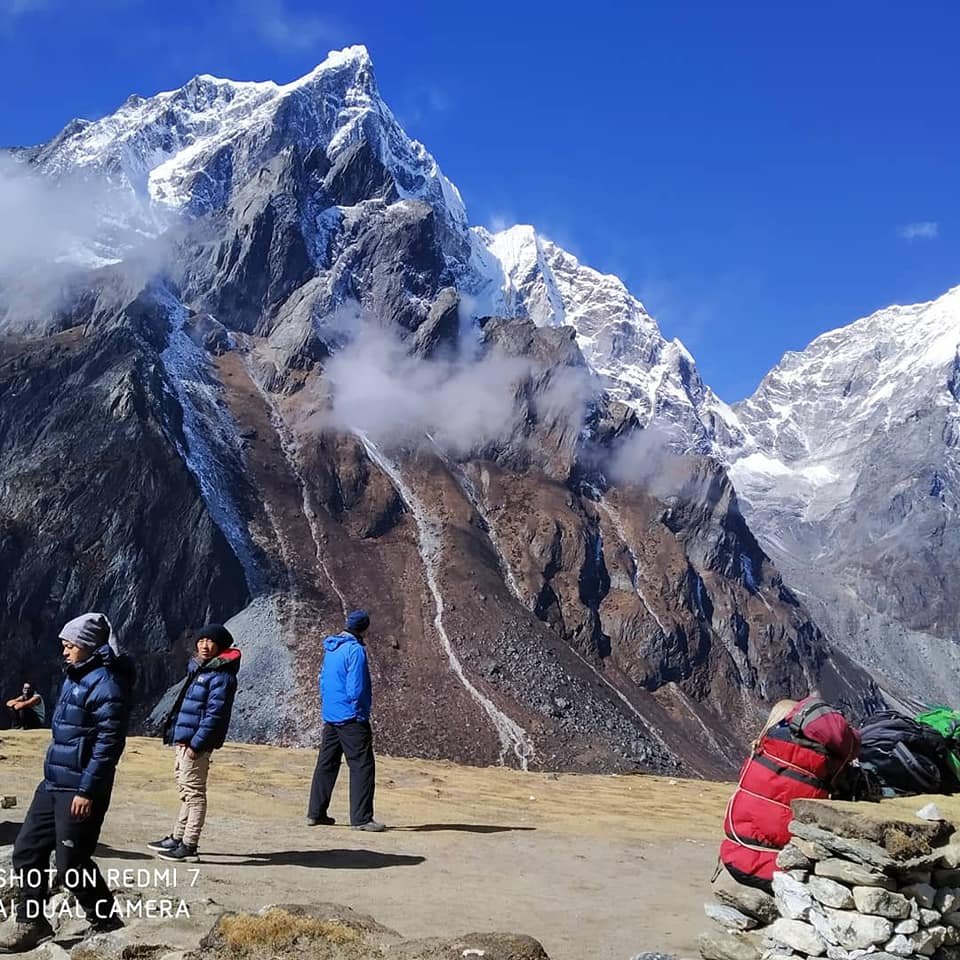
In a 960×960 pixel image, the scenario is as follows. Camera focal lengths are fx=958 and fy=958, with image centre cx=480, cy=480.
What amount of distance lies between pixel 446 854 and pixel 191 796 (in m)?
3.10

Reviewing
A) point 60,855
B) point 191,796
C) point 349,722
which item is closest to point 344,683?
point 349,722

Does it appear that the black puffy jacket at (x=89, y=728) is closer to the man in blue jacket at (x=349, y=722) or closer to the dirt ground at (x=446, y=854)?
the dirt ground at (x=446, y=854)

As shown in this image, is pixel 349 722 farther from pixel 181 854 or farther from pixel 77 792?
pixel 77 792

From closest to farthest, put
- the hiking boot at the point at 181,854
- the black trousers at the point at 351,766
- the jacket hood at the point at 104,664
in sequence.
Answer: the jacket hood at the point at 104,664
the hiking boot at the point at 181,854
the black trousers at the point at 351,766

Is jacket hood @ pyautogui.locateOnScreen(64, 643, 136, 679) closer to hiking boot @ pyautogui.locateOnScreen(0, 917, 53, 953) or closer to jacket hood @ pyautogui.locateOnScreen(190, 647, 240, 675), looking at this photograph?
hiking boot @ pyautogui.locateOnScreen(0, 917, 53, 953)

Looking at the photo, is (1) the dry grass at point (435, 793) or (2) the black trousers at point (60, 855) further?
(1) the dry grass at point (435, 793)

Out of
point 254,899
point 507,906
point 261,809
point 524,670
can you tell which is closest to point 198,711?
point 254,899

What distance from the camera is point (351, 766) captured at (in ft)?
41.1

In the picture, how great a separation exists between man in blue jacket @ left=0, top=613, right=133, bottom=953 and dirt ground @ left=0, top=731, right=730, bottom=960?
98 cm

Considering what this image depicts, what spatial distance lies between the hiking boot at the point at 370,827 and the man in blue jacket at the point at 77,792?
5.24 m

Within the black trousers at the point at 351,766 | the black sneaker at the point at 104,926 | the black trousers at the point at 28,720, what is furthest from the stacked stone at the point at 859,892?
the black trousers at the point at 28,720

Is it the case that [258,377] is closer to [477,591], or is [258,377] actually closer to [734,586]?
[477,591]

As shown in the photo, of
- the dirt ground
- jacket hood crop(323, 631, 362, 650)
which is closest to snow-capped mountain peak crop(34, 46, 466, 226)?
the dirt ground

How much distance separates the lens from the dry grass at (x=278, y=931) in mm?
6242
